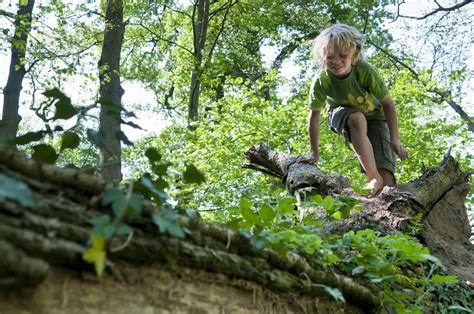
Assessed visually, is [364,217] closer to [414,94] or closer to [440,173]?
[440,173]

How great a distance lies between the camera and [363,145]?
176 inches

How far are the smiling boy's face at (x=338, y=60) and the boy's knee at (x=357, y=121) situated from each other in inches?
15.5

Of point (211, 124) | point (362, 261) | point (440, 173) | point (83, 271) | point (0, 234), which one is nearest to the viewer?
point (0, 234)

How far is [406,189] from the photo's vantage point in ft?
14.6

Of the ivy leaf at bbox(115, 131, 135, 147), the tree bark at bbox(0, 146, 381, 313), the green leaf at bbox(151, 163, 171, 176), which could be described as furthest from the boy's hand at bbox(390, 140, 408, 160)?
the ivy leaf at bbox(115, 131, 135, 147)

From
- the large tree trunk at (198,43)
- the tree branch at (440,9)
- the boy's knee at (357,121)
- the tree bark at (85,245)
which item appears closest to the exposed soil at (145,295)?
the tree bark at (85,245)

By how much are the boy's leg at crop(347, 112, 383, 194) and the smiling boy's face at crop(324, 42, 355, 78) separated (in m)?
0.44

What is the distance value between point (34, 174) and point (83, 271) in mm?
280

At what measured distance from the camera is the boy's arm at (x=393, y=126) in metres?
4.55

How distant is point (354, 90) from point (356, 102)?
156 millimetres

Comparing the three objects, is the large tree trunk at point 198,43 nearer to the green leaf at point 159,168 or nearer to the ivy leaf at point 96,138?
the green leaf at point 159,168

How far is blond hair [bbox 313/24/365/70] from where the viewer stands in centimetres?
419

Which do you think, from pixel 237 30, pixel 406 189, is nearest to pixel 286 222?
pixel 406 189

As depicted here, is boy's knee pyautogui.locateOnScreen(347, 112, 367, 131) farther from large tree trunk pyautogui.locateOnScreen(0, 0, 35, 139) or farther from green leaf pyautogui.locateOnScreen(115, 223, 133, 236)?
large tree trunk pyautogui.locateOnScreen(0, 0, 35, 139)
